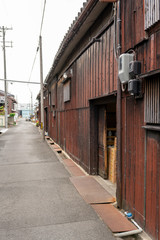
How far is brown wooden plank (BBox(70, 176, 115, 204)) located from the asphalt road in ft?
0.62

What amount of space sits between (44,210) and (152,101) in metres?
3.41

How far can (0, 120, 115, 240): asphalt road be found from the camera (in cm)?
401

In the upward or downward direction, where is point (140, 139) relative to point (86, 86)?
downward

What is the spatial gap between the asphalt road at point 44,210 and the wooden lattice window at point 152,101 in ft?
7.39

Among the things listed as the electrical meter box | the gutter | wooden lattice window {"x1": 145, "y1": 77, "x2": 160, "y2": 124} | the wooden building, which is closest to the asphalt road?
the wooden building

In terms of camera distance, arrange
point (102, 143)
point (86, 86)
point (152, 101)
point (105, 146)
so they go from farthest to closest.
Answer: point (86, 86)
point (102, 143)
point (105, 146)
point (152, 101)

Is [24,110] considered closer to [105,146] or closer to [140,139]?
[105,146]

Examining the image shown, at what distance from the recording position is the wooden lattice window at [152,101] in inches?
142

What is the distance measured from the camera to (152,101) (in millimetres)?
3771

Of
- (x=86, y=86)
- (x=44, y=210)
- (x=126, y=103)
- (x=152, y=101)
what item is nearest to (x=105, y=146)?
(x=86, y=86)

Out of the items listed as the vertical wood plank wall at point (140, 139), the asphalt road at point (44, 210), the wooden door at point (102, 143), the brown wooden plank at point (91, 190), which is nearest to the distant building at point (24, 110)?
the asphalt road at point (44, 210)

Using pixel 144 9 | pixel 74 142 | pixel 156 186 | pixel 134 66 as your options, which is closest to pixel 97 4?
pixel 144 9

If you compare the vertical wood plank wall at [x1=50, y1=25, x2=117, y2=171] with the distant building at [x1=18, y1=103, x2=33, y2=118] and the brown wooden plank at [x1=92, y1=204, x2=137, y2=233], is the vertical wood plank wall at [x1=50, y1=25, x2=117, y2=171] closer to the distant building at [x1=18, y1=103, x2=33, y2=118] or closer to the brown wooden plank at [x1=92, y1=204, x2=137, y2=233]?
the brown wooden plank at [x1=92, y1=204, x2=137, y2=233]

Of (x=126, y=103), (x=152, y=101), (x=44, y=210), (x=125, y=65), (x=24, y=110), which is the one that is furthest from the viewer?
(x=24, y=110)
